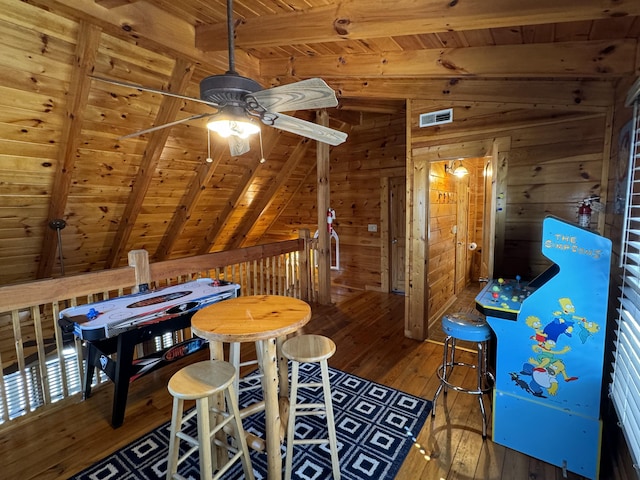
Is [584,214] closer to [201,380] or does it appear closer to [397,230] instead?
[201,380]

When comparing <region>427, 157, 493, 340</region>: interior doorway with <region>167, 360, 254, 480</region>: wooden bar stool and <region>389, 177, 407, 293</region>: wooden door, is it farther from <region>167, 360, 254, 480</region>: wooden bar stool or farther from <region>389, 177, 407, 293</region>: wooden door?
<region>167, 360, 254, 480</region>: wooden bar stool

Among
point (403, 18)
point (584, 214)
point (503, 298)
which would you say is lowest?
point (503, 298)

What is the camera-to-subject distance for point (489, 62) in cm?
236

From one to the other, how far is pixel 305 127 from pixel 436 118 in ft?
6.13

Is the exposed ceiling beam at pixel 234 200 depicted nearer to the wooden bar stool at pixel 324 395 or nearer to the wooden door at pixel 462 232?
the wooden door at pixel 462 232

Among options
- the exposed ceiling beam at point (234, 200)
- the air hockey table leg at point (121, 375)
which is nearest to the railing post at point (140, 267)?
the air hockey table leg at point (121, 375)

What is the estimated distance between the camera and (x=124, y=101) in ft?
9.66

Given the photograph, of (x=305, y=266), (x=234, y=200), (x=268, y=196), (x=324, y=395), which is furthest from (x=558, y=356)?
(x=268, y=196)

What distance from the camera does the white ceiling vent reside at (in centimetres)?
307

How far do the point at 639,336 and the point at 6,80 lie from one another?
4.19 m

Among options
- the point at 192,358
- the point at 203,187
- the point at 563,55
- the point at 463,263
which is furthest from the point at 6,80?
the point at 463,263

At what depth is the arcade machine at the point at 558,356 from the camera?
171 centimetres

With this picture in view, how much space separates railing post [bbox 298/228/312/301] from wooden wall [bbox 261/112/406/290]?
1309 mm

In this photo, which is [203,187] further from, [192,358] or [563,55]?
[563,55]
